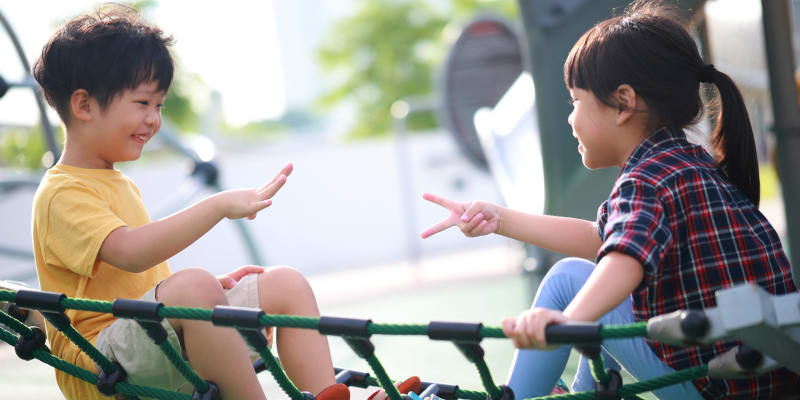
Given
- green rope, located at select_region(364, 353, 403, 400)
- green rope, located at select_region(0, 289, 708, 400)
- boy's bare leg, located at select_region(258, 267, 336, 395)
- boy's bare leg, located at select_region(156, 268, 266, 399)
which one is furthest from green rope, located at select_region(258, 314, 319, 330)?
boy's bare leg, located at select_region(258, 267, 336, 395)

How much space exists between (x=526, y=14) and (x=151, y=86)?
5.36 feet

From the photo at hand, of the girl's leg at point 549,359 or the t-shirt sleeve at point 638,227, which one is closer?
the t-shirt sleeve at point 638,227

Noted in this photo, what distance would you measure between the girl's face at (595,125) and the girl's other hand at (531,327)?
0.39m

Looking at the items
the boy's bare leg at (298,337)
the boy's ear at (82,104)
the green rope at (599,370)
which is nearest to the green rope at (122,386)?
the boy's bare leg at (298,337)

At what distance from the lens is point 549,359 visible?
1407mm

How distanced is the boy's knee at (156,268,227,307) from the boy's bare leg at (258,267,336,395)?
17cm

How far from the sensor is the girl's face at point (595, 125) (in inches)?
51.2

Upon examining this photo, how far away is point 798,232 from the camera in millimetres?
2471

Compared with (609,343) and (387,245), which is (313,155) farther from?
(609,343)

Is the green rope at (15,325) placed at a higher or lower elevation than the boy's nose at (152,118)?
lower

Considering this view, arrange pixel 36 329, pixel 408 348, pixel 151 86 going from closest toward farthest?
pixel 36 329 < pixel 151 86 < pixel 408 348

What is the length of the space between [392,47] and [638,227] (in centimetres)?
2247

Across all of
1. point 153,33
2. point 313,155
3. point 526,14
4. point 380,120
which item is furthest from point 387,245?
point 380,120

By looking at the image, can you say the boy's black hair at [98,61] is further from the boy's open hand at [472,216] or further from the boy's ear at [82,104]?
the boy's open hand at [472,216]
